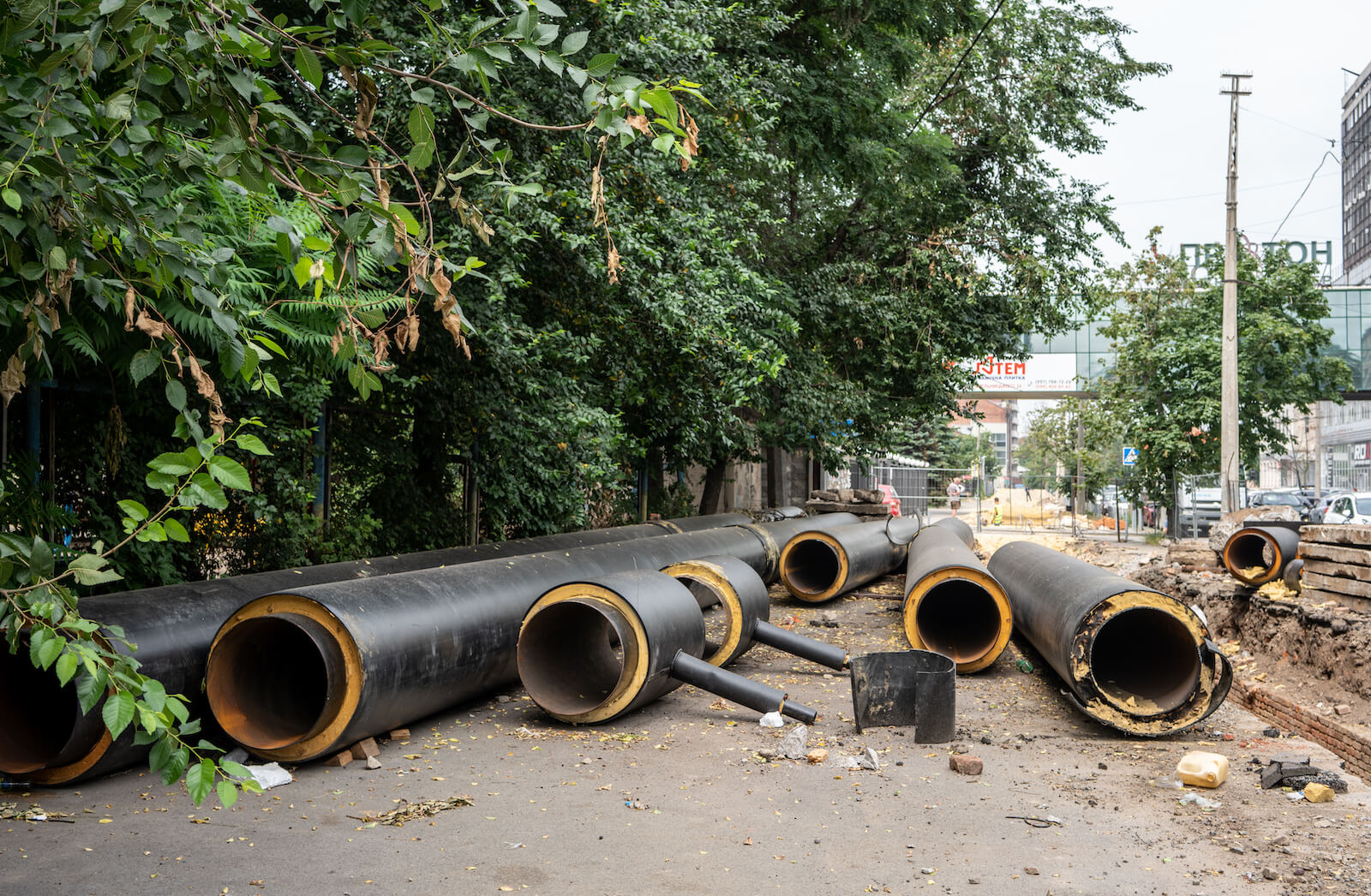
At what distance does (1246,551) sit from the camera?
13.1 m

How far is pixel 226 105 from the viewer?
96.2 inches

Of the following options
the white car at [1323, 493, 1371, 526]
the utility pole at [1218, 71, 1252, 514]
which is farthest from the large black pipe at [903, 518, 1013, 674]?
the white car at [1323, 493, 1371, 526]

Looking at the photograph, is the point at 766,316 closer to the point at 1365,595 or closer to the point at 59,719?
the point at 1365,595

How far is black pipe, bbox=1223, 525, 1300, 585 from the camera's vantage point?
461 inches

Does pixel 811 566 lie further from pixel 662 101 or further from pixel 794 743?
pixel 662 101

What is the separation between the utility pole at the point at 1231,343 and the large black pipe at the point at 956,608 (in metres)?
11.7

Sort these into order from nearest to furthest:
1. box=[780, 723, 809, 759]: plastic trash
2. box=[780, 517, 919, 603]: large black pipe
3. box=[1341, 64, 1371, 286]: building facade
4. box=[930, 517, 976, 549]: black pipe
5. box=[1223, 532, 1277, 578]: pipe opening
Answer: box=[780, 723, 809, 759]: plastic trash
box=[780, 517, 919, 603]: large black pipe
box=[1223, 532, 1277, 578]: pipe opening
box=[930, 517, 976, 549]: black pipe
box=[1341, 64, 1371, 286]: building facade

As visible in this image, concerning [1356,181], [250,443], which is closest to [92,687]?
[250,443]

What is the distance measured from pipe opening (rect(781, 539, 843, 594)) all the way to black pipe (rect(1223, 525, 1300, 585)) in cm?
487

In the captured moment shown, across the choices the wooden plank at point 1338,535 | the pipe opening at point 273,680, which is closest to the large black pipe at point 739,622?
the pipe opening at point 273,680

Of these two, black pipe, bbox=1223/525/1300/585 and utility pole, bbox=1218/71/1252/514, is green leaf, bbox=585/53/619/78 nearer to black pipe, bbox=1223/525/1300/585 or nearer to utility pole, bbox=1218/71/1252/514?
black pipe, bbox=1223/525/1300/585

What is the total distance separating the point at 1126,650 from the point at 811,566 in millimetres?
5592

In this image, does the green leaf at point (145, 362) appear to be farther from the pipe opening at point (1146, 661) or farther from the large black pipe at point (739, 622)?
the pipe opening at point (1146, 661)

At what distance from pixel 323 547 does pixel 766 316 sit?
20.8ft
